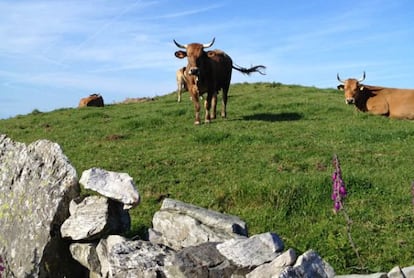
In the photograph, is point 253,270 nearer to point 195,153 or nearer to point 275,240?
point 275,240

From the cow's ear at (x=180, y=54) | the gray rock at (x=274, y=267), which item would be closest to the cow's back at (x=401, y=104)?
the cow's ear at (x=180, y=54)

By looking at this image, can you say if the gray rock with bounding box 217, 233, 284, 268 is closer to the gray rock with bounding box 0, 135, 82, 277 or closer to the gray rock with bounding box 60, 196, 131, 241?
the gray rock with bounding box 60, 196, 131, 241

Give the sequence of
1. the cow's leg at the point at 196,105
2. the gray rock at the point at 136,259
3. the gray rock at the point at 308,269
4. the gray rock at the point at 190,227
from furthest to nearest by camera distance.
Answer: the cow's leg at the point at 196,105 → the gray rock at the point at 190,227 → the gray rock at the point at 136,259 → the gray rock at the point at 308,269

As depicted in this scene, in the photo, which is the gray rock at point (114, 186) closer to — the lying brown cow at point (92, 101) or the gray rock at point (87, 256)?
the gray rock at point (87, 256)

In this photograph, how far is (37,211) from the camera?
6988 mm

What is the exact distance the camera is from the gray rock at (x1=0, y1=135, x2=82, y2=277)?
264 inches

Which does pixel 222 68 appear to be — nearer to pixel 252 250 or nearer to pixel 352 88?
pixel 352 88

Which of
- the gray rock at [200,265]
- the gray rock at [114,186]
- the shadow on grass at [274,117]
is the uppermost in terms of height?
the shadow on grass at [274,117]

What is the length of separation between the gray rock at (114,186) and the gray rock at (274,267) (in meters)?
2.09

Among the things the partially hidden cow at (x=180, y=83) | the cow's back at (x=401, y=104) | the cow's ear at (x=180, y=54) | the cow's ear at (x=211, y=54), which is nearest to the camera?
the cow's ear at (x=180, y=54)

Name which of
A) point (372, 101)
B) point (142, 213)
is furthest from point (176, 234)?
point (372, 101)

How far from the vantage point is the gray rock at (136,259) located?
576 centimetres

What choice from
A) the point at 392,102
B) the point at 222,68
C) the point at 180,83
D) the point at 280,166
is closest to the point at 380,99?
the point at 392,102

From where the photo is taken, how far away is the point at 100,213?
6746 millimetres
